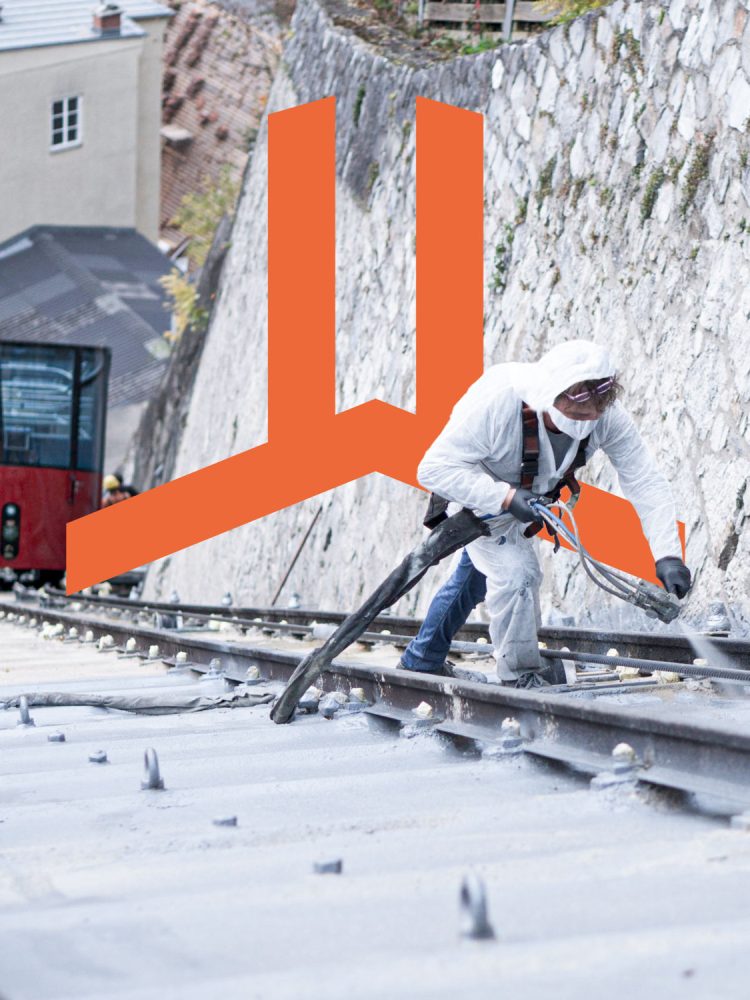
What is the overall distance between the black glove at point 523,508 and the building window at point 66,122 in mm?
36246

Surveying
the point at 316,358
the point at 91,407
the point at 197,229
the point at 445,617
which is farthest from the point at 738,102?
the point at 197,229

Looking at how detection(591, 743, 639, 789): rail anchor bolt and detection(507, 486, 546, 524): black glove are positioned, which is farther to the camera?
detection(507, 486, 546, 524): black glove

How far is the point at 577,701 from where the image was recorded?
4.29 meters

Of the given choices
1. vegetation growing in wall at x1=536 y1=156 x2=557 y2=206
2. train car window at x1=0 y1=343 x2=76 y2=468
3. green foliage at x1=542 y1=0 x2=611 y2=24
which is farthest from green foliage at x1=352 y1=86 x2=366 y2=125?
vegetation growing in wall at x1=536 y1=156 x2=557 y2=206

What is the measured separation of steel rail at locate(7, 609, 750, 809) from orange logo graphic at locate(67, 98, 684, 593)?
8256 mm

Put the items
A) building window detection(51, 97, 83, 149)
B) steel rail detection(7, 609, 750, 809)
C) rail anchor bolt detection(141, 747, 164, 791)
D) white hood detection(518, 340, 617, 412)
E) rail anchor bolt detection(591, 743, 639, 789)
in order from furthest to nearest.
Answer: building window detection(51, 97, 83, 149)
white hood detection(518, 340, 617, 412)
rail anchor bolt detection(141, 747, 164, 791)
rail anchor bolt detection(591, 743, 639, 789)
steel rail detection(7, 609, 750, 809)

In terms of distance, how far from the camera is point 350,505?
1577 centimetres

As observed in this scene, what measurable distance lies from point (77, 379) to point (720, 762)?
17599mm

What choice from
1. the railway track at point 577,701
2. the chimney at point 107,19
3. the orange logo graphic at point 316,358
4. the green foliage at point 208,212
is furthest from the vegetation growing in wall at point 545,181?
the chimney at point 107,19

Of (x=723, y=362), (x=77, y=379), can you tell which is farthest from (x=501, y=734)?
(x=77, y=379)

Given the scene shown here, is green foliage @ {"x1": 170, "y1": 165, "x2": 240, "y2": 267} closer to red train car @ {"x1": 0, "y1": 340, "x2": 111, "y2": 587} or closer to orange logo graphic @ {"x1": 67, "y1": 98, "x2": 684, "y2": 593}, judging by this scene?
red train car @ {"x1": 0, "y1": 340, "x2": 111, "y2": 587}

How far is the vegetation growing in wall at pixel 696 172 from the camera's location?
10141mm

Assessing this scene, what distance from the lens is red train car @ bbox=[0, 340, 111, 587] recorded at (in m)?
20.1

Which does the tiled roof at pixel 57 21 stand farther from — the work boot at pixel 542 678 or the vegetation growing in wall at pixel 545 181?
the work boot at pixel 542 678
